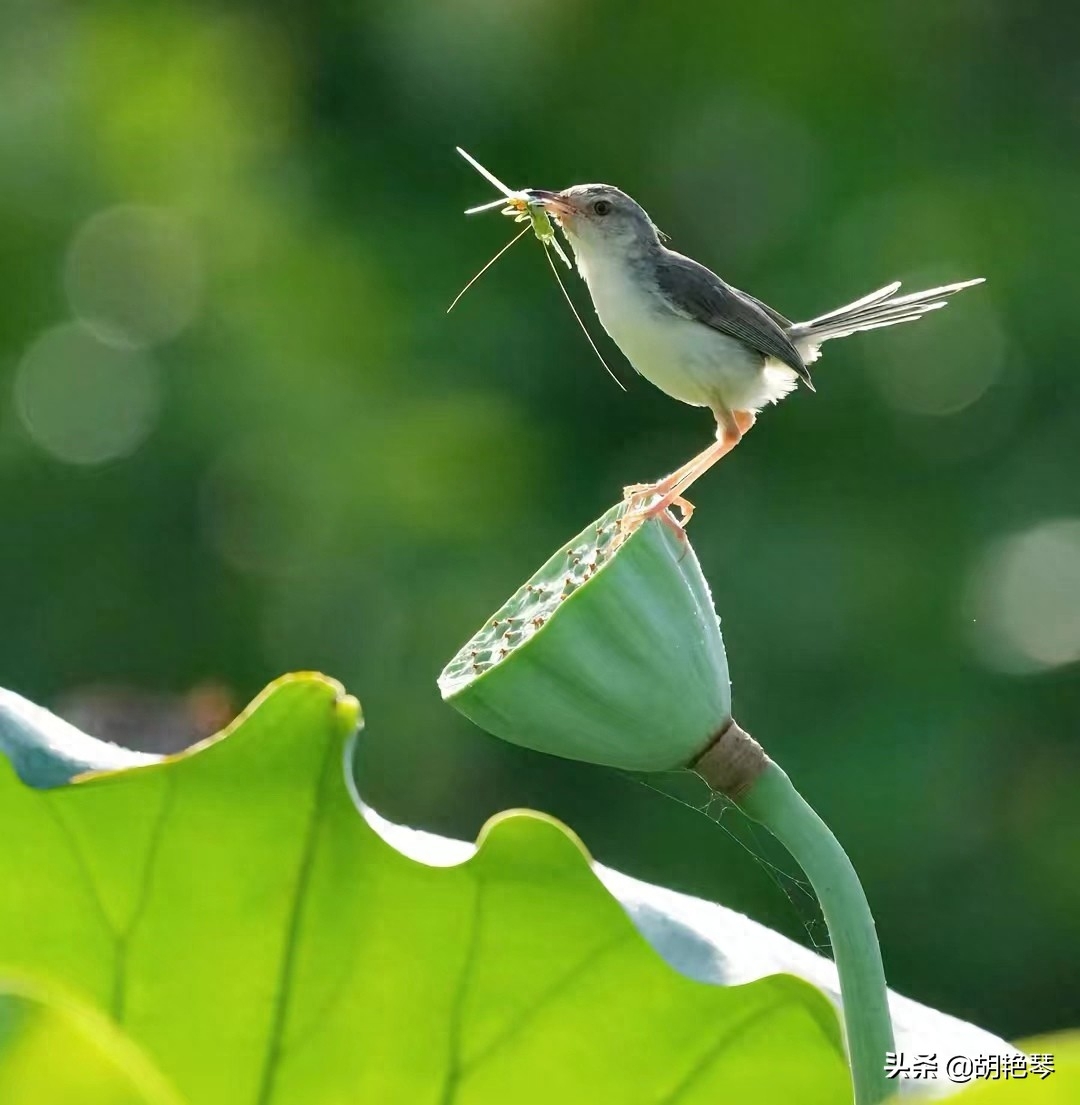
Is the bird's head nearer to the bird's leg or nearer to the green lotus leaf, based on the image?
the bird's leg

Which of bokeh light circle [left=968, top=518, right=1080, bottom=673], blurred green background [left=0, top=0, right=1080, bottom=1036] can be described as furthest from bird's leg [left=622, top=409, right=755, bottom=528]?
bokeh light circle [left=968, top=518, right=1080, bottom=673]

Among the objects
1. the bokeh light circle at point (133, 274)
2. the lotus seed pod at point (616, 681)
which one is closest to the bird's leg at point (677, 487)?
the lotus seed pod at point (616, 681)

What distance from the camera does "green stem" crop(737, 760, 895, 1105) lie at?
0.72 m

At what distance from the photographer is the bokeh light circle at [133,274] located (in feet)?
16.4

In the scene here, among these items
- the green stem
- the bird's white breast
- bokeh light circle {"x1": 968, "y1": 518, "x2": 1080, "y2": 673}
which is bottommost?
bokeh light circle {"x1": 968, "y1": 518, "x2": 1080, "y2": 673}

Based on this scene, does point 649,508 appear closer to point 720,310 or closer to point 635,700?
point 635,700

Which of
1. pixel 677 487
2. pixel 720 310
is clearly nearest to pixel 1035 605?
pixel 720 310

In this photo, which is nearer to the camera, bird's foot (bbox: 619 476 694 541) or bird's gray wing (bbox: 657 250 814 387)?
bird's foot (bbox: 619 476 694 541)

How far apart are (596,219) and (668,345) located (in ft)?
0.72

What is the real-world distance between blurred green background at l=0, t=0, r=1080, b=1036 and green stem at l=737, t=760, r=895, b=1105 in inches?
137

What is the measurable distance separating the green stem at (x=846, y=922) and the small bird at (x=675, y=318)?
1016 mm

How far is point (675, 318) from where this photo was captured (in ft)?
6.27

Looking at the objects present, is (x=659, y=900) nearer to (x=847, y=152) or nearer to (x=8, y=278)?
(x=8, y=278)

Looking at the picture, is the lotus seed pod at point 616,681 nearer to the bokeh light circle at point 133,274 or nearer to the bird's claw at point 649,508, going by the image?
the bird's claw at point 649,508
